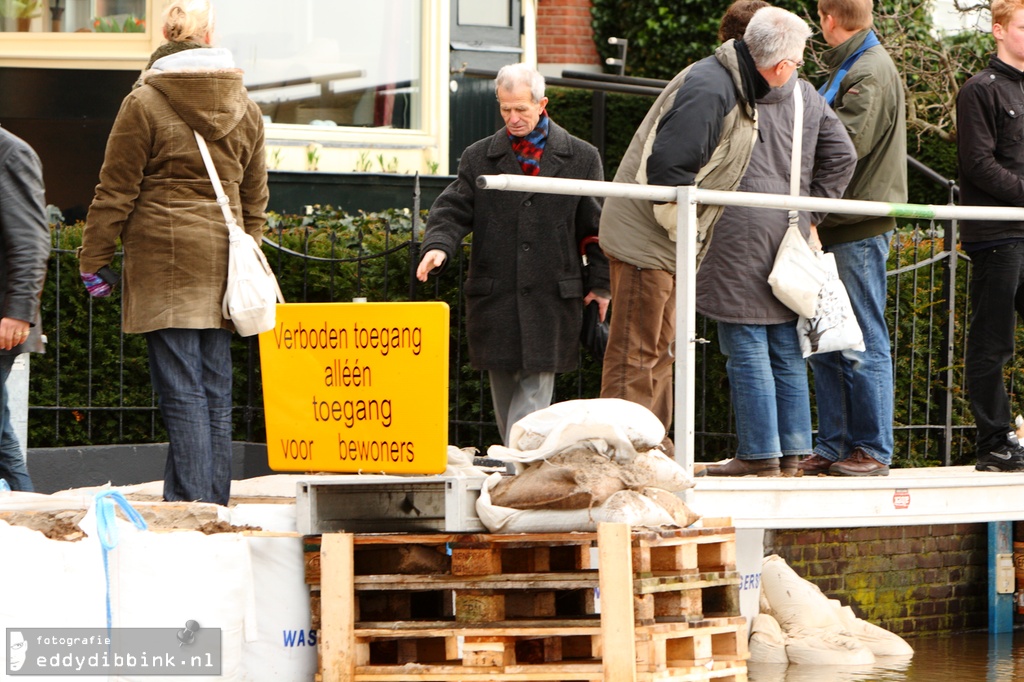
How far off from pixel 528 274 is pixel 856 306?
138 cm

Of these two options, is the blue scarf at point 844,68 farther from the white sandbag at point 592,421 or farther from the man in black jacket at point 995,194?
the white sandbag at point 592,421

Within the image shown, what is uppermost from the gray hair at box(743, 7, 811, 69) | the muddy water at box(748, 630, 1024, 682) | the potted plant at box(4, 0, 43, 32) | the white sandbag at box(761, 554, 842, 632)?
the potted plant at box(4, 0, 43, 32)

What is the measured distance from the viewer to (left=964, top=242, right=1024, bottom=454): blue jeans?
6.66m

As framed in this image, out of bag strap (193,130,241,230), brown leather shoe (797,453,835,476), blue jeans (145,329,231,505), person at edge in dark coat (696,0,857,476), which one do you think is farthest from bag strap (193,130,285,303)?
brown leather shoe (797,453,835,476)

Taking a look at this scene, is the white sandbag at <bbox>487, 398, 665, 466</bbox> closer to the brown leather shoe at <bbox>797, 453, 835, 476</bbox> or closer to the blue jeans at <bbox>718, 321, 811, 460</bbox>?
the blue jeans at <bbox>718, 321, 811, 460</bbox>

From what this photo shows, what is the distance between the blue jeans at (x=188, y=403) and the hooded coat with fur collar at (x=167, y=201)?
100mm

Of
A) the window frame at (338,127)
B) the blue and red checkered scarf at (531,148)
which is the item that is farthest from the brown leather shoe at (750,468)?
the window frame at (338,127)

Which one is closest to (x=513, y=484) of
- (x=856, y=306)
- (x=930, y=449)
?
(x=856, y=306)

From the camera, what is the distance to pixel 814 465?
6.55 meters

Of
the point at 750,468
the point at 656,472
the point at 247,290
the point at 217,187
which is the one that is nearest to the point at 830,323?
the point at 750,468

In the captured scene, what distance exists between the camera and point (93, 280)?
579 cm

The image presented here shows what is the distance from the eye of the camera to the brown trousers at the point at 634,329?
6.13 metres

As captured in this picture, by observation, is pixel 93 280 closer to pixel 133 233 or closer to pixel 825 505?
pixel 133 233

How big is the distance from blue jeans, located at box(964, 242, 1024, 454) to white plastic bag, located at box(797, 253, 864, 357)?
79cm
